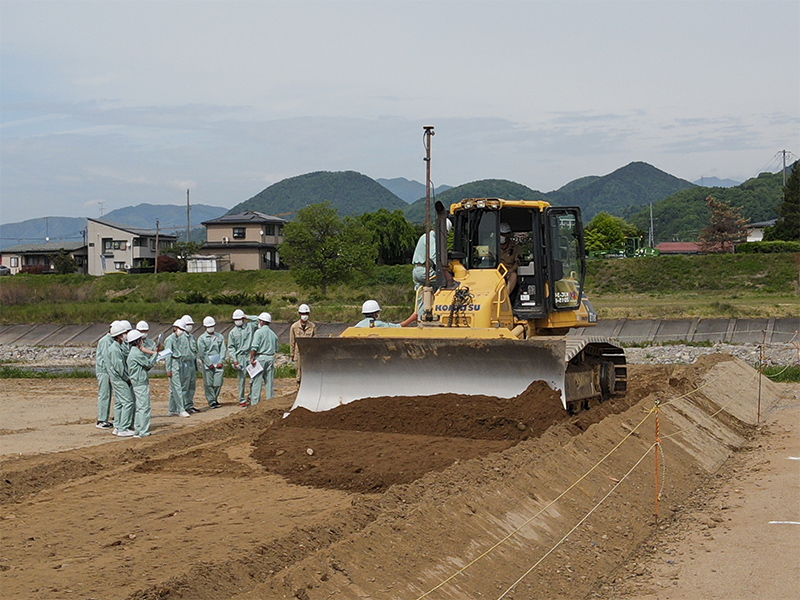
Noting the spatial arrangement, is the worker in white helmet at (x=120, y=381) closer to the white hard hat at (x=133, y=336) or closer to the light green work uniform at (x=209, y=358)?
the white hard hat at (x=133, y=336)

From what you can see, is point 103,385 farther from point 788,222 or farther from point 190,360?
point 788,222

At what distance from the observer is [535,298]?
12844mm

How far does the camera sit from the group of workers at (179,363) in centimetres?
1421

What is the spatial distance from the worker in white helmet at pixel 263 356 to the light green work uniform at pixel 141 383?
10.3 feet

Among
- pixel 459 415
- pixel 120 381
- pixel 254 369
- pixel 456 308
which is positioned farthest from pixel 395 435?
pixel 254 369

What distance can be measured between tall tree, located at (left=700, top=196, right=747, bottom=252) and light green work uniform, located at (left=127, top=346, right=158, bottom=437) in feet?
249

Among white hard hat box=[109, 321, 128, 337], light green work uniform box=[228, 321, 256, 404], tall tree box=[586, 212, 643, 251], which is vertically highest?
tall tree box=[586, 212, 643, 251]

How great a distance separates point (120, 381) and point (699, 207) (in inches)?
5572

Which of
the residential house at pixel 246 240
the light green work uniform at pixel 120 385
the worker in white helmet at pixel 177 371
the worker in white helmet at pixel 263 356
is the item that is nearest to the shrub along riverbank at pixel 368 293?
the residential house at pixel 246 240

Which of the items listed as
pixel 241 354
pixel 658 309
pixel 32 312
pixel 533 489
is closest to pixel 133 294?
pixel 32 312

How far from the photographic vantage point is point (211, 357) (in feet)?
58.1

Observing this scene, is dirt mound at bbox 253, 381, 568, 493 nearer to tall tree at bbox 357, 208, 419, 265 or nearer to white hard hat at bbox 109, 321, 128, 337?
white hard hat at bbox 109, 321, 128, 337

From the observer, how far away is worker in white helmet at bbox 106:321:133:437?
14.3 meters

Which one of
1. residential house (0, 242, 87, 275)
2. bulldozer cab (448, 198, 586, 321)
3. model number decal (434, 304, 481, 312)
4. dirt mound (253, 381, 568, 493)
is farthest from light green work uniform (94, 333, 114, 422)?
residential house (0, 242, 87, 275)
